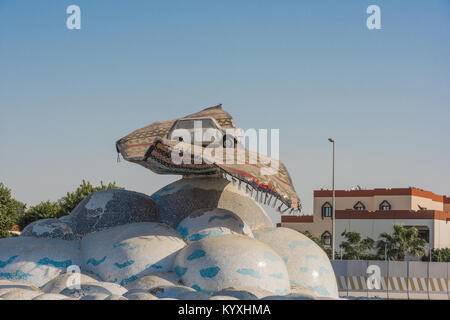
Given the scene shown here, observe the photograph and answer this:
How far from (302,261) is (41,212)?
1902cm

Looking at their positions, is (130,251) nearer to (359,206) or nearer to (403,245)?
(403,245)

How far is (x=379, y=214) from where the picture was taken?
186ft

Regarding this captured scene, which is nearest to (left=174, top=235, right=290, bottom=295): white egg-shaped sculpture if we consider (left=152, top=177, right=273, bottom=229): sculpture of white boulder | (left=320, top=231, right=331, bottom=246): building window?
(left=152, top=177, right=273, bottom=229): sculpture of white boulder

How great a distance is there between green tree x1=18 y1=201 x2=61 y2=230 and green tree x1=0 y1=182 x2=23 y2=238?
514 millimetres

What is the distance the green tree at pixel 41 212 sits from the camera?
101 ft

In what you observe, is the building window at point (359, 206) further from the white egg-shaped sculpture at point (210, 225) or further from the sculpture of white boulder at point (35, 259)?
the sculpture of white boulder at point (35, 259)

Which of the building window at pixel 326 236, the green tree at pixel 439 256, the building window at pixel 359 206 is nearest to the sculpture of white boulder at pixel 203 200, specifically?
the green tree at pixel 439 256

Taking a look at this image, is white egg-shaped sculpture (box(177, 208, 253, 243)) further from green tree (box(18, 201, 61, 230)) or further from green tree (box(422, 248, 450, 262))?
green tree (box(422, 248, 450, 262))

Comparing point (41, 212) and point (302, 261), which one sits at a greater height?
point (302, 261)

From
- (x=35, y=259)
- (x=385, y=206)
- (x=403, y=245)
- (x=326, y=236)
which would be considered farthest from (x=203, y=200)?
(x=385, y=206)

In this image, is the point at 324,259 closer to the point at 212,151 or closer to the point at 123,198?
the point at 212,151

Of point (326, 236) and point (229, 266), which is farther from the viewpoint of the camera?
point (326, 236)
